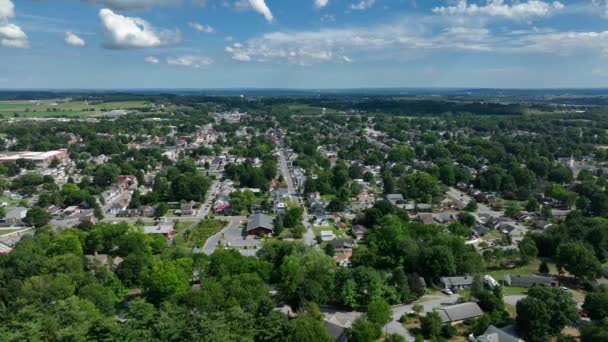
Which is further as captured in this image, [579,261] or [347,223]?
[347,223]

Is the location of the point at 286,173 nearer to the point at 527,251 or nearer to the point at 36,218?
the point at 36,218

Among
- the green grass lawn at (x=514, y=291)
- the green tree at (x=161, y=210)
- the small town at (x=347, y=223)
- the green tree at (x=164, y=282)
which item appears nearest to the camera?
the green tree at (x=164, y=282)

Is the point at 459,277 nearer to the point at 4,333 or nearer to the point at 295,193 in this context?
the point at 4,333

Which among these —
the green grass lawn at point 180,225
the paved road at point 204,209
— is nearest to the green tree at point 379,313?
the paved road at point 204,209

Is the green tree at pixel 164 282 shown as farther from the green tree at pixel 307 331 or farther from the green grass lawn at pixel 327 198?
the green grass lawn at pixel 327 198

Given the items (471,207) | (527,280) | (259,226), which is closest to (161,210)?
(259,226)
